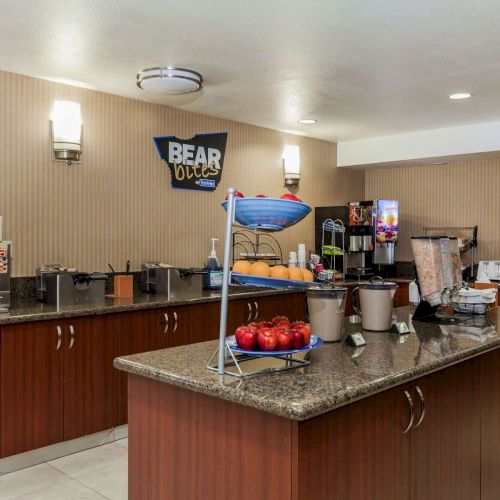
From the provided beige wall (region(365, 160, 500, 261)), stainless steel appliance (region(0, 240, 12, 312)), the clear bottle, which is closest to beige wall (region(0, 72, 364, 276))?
the clear bottle

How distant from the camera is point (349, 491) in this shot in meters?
1.70

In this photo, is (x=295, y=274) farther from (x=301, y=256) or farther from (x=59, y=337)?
(x=301, y=256)

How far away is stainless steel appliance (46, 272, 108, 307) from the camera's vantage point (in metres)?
3.58

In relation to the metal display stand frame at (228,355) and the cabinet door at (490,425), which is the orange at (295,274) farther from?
the cabinet door at (490,425)

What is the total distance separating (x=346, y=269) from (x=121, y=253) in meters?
2.68

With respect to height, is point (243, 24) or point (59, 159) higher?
Result: point (243, 24)

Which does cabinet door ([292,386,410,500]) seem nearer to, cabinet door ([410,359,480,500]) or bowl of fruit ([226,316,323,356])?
cabinet door ([410,359,480,500])

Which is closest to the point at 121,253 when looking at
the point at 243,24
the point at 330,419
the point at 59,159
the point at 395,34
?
the point at 59,159

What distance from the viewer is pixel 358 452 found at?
5.70 feet

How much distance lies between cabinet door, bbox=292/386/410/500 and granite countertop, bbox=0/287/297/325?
2.10 meters

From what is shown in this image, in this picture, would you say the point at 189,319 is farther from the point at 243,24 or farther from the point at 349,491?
the point at 349,491

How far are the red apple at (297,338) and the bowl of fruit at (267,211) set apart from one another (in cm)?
37

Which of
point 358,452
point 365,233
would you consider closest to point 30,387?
point 358,452

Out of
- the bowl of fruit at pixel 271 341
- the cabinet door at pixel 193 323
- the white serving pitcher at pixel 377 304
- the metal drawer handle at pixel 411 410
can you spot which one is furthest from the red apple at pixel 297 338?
the cabinet door at pixel 193 323
